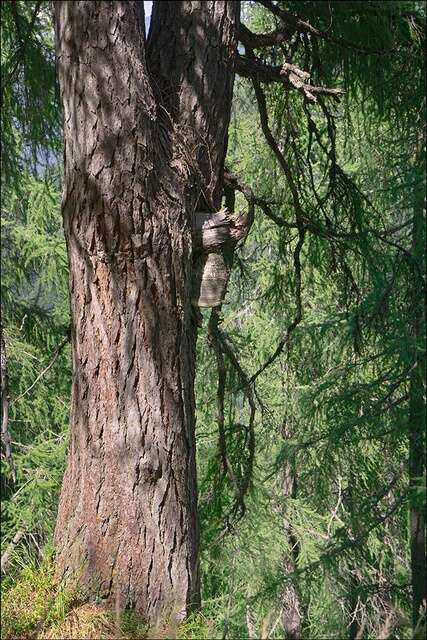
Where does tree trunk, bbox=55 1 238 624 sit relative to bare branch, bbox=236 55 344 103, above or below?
→ below

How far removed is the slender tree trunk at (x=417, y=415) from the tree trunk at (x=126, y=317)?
2267 millimetres

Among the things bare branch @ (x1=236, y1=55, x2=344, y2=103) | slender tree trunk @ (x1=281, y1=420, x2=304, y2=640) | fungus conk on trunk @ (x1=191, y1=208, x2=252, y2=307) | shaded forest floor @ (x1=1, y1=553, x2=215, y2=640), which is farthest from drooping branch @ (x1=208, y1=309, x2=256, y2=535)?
slender tree trunk @ (x1=281, y1=420, x2=304, y2=640)

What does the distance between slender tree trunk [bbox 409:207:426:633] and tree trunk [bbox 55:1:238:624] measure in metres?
2.27

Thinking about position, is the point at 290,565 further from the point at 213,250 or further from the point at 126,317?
the point at 126,317

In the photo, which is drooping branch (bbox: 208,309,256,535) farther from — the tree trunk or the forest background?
the tree trunk

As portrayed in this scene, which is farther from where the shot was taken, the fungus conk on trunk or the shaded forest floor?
the fungus conk on trunk

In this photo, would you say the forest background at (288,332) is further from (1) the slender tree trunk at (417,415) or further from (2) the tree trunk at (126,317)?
(2) the tree trunk at (126,317)

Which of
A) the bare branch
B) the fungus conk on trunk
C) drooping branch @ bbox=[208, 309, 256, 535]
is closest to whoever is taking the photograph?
the fungus conk on trunk

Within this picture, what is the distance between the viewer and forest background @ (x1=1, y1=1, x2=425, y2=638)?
379 cm

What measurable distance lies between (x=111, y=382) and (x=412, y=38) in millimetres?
2756

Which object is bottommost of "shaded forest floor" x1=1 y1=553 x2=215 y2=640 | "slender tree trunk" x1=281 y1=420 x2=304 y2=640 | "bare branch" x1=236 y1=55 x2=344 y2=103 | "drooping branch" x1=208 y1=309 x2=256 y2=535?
"slender tree trunk" x1=281 y1=420 x2=304 y2=640

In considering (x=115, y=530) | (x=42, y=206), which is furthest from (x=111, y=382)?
(x=42, y=206)

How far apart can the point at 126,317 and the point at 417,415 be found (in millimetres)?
3205

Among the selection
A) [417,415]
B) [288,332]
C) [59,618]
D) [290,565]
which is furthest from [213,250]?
[290,565]
